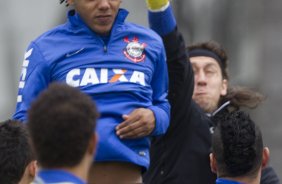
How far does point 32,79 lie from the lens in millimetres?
6480

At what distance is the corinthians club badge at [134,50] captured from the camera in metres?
6.59

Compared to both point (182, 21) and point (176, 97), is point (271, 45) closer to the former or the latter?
point (182, 21)

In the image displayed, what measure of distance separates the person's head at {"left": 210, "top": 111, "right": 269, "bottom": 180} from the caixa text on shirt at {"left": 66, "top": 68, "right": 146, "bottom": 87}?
491 millimetres

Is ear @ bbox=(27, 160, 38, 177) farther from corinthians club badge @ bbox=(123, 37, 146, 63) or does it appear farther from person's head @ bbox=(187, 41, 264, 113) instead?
person's head @ bbox=(187, 41, 264, 113)

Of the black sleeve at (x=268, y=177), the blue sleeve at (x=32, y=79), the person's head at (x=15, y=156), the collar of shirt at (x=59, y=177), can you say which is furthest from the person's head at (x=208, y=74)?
the collar of shirt at (x=59, y=177)

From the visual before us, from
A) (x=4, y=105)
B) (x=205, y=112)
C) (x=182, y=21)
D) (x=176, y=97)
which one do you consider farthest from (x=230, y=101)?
(x=182, y=21)

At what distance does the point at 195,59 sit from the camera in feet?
27.7

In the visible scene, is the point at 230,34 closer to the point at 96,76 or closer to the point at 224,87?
the point at 224,87

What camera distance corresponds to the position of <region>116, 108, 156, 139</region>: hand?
6391 mm

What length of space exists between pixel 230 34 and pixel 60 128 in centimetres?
1040

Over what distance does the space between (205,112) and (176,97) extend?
522mm

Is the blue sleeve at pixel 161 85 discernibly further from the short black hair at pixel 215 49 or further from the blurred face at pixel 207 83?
the short black hair at pixel 215 49

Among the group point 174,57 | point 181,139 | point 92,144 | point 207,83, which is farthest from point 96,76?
point 207,83

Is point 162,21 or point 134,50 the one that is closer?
point 134,50
